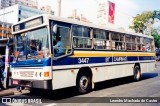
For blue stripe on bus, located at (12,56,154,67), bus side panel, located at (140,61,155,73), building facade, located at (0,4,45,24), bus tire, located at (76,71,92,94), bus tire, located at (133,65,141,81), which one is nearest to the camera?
Result: blue stripe on bus, located at (12,56,154,67)

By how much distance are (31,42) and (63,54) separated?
1.28 metres

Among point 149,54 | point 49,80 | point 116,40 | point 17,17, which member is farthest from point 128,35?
point 17,17

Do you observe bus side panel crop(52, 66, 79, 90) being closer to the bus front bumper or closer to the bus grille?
the bus front bumper

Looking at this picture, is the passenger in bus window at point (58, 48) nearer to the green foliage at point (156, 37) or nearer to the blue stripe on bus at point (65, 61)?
the blue stripe on bus at point (65, 61)

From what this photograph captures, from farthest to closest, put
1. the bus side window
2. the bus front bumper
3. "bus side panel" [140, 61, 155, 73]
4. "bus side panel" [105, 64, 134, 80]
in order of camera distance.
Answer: "bus side panel" [140, 61, 155, 73]
"bus side panel" [105, 64, 134, 80]
the bus side window
the bus front bumper

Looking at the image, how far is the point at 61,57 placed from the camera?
7.79 meters

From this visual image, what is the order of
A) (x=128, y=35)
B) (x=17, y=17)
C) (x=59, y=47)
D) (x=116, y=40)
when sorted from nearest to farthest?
1. (x=59, y=47)
2. (x=116, y=40)
3. (x=128, y=35)
4. (x=17, y=17)

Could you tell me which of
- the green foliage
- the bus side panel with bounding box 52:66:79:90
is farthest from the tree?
the bus side panel with bounding box 52:66:79:90

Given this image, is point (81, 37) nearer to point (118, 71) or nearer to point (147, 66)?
point (118, 71)

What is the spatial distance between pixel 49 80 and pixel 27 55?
150 centimetres

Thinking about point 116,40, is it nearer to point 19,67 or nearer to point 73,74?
point 73,74

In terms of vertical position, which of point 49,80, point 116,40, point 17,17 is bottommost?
point 49,80

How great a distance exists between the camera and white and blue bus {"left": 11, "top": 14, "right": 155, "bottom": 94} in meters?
7.43

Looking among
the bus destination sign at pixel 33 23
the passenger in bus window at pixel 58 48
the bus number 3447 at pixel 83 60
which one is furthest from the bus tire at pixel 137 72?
the bus destination sign at pixel 33 23
